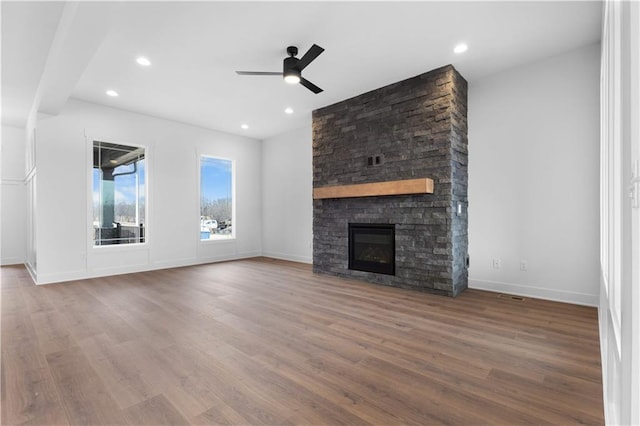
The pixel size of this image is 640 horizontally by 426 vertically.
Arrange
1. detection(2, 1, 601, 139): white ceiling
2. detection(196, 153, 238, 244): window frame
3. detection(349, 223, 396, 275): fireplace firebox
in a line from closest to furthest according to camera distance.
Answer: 1. detection(2, 1, 601, 139): white ceiling
2. detection(349, 223, 396, 275): fireplace firebox
3. detection(196, 153, 238, 244): window frame

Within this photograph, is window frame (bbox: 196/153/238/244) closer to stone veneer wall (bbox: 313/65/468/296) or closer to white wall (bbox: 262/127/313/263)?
white wall (bbox: 262/127/313/263)

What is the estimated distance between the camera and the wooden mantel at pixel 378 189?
3.92 metres

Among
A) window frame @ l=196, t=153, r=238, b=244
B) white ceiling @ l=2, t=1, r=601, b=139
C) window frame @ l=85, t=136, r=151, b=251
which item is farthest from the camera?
window frame @ l=196, t=153, r=238, b=244

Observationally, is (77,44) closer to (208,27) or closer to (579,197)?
(208,27)

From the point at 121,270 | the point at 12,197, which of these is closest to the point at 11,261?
the point at 12,197

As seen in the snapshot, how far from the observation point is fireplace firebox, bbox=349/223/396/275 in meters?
4.46

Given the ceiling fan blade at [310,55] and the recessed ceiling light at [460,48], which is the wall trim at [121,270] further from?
the recessed ceiling light at [460,48]

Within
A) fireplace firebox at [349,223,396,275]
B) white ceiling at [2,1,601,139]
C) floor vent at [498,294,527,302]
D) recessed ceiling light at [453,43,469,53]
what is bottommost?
floor vent at [498,294,527,302]

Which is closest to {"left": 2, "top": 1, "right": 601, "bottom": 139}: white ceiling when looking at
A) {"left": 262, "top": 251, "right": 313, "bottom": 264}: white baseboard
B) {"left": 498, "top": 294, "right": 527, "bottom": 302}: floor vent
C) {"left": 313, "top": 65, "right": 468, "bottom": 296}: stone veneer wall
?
{"left": 313, "top": 65, "right": 468, "bottom": 296}: stone veneer wall

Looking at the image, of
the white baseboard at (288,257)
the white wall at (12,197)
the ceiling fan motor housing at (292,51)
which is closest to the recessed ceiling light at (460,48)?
the ceiling fan motor housing at (292,51)

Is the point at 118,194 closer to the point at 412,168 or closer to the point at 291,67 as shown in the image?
the point at 291,67

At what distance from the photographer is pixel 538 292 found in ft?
12.2

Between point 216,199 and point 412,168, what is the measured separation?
4.79m

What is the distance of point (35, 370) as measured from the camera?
2.12 metres
